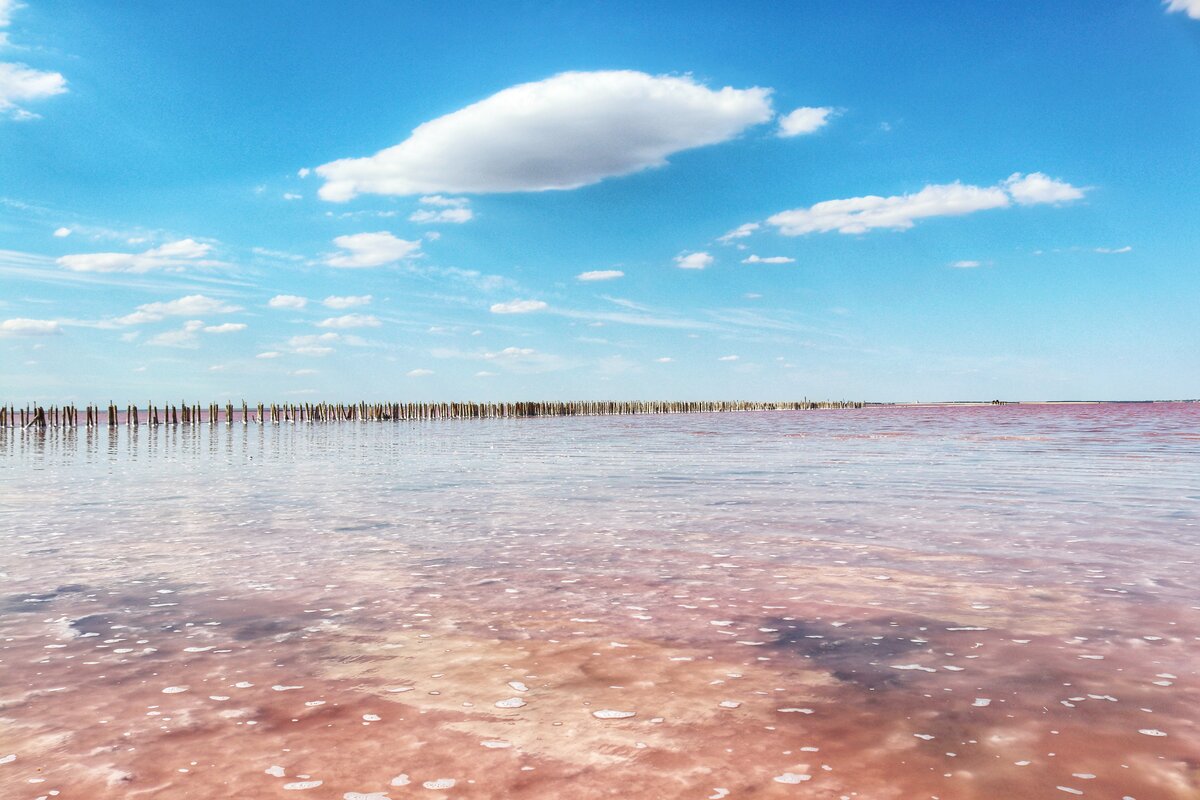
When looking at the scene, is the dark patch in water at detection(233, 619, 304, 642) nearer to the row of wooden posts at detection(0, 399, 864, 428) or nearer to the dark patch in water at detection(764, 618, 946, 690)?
the dark patch in water at detection(764, 618, 946, 690)

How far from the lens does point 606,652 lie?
4617 millimetres

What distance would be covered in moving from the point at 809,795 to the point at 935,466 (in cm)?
1552

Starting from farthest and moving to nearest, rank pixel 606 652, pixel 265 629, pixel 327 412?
pixel 327 412 < pixel 265 629 < pixel 606 652

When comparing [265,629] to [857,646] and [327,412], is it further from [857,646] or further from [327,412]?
[327,412]

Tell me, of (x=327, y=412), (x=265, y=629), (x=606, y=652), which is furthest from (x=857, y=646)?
(x=327, y=412)

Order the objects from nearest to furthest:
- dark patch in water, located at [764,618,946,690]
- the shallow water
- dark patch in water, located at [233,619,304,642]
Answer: the shallow water < dark patch in water, located at [764,618,946,690] < dark patch in water, located at [233,619,304,642]

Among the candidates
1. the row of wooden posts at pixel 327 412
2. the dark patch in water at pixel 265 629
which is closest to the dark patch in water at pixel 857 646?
the dark patch in water at pixel 265 629

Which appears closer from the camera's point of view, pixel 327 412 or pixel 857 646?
pixel 857 646

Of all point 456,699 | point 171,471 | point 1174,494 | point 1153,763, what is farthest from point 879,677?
point 171,471

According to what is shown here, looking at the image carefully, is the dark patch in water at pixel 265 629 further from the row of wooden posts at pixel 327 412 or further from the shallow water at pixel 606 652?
the row of wooden posts at pixel 327 412

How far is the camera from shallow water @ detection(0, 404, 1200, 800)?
3.14 m

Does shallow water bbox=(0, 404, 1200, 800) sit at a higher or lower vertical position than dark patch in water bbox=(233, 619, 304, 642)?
higher

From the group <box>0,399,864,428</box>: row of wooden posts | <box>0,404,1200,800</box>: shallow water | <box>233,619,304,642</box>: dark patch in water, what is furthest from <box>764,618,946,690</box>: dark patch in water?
<box>0,399,864,428</box>: row of wooden posts

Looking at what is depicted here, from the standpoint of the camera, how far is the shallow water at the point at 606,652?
10.3ft
